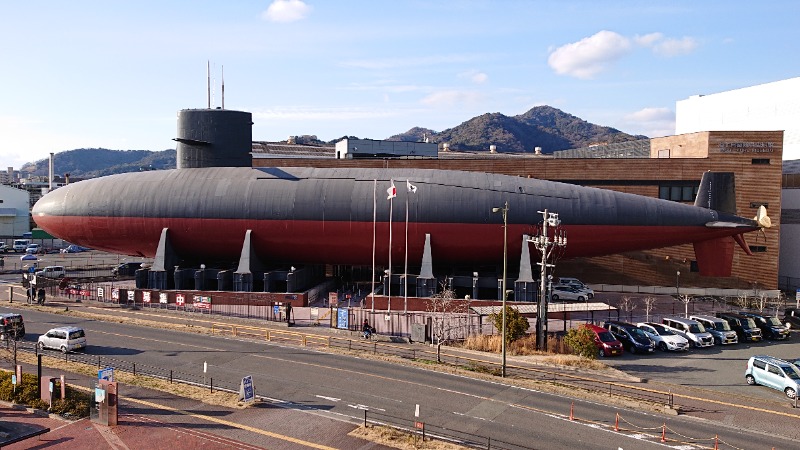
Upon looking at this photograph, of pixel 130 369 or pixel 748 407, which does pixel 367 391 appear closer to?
pixel 130 369

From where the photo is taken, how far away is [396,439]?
72.7 ft

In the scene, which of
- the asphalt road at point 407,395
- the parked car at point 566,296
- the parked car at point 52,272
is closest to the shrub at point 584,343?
the asphalt road at point 407,395

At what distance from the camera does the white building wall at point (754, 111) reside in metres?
78.4

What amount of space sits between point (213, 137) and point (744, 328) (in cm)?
4741

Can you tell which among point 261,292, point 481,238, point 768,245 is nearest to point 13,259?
point 261,292

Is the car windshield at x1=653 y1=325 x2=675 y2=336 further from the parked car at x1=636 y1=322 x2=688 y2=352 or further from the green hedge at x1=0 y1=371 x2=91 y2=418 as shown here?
the green hedge at x1=0 y1=371 x2=91 y2=418

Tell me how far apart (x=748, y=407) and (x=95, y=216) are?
52624mm

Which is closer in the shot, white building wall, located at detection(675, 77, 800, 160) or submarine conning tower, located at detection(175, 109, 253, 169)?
submarine conning tower, located at detection(175, 109, 253, 169)

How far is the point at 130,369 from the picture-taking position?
31.2m

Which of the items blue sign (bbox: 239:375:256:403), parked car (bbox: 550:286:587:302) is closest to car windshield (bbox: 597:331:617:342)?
parked car (bbox: 550:286:587:302)

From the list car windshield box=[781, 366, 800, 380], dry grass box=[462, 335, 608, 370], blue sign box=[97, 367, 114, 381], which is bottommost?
dry grass box=[462, 335, 608, 370]

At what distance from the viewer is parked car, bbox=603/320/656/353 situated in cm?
3675

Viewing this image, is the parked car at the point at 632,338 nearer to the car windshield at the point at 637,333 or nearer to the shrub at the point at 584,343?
the car windshield at the point at 637,333

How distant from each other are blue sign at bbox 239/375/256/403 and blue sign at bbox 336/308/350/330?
15.1 meters
